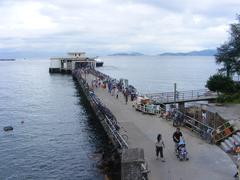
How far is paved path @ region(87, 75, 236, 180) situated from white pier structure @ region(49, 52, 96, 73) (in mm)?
92185

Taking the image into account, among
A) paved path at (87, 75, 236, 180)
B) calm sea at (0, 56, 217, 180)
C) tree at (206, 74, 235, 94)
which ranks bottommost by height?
calm sea at (0, 56, 217, 180)

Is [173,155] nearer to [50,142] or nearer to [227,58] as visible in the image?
[50,142]

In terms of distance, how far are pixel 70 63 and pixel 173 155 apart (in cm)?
10801

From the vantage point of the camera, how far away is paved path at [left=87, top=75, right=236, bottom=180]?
17.4 m

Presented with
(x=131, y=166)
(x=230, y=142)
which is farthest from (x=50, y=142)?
(x=131, y=166)

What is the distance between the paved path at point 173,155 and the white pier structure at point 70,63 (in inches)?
3629

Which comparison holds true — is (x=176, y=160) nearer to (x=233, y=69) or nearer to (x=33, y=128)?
(x=33, y=128)

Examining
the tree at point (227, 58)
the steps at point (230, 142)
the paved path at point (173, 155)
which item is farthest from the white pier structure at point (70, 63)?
the steps at point (230, 142)

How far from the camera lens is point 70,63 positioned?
125875 millimetres

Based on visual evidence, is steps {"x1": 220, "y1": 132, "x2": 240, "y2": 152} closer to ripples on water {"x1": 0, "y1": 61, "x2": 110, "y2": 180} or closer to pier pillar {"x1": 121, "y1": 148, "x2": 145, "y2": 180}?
ripples on water {"x1": 0, "y1": 61, "x2": 110, "y2": 180}

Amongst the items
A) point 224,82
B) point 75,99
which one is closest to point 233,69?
point 224,82

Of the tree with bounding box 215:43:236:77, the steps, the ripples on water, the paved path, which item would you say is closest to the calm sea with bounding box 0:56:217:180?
the ripples on water

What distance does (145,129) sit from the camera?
26.5 metres

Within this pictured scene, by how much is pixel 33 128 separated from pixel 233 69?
28663mm
